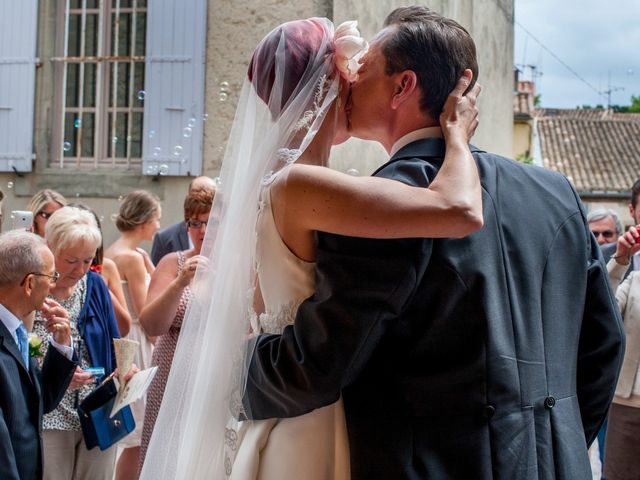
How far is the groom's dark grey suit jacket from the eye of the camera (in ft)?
6.63

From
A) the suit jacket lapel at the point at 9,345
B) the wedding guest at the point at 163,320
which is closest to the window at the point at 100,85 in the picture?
the wedding guest at the point at 163,320

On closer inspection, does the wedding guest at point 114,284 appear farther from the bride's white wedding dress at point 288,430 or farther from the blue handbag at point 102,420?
the bride's white wedding dress at point 288,430

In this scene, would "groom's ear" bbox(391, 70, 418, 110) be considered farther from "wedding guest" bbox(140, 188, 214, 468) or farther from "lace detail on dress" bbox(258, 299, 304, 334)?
"wedding guest" bbox(140, 188, 214, 468)

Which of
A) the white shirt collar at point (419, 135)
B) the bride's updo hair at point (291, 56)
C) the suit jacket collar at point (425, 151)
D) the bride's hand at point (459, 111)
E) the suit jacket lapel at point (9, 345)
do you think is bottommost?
the suit jacket lapel at point (9, 345)

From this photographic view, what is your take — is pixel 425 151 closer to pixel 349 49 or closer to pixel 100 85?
pixel 349 49

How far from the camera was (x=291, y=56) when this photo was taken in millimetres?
2320

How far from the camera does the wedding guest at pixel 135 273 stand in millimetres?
5309

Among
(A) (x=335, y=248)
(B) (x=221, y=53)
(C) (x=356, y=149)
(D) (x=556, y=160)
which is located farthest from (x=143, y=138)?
(D) (x=556, y=160)

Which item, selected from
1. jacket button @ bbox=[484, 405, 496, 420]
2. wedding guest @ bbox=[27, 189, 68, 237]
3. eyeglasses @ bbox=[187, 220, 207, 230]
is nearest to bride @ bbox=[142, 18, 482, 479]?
jacket button @ bbox=[484, 405, 496, 420]

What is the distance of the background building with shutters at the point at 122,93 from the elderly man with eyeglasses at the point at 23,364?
571 centimetres

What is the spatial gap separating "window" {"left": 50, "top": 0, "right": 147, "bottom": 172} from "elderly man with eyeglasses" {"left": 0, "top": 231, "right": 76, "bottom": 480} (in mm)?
6195

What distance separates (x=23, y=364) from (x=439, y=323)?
6.30 feet

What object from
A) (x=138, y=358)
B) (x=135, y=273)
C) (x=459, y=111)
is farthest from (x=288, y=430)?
(x=135, y=273)

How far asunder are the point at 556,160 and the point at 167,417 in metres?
29.5
